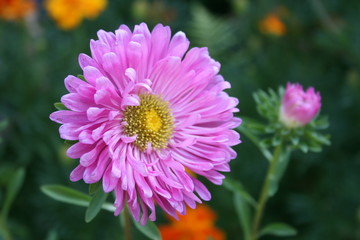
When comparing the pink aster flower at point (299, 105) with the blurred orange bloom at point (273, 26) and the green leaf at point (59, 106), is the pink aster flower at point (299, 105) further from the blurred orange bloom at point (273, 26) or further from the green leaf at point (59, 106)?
the blurred orange bloom at point (273, 26)

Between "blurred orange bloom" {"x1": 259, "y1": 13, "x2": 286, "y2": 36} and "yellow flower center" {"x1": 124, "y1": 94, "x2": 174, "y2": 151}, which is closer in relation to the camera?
"yellow flower center" {"x1": 124, "y1": 94, "x2": 174, "y2": 151}

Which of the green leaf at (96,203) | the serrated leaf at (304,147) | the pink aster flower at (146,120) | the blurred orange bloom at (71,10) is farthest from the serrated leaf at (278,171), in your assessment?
the blurred orange bloom at (71,10)

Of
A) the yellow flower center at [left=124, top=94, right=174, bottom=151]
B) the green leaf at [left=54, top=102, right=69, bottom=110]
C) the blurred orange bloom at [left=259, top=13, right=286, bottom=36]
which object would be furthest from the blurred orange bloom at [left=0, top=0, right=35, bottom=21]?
the green leaf at [left=54, top=102, right=69, bottom=110]

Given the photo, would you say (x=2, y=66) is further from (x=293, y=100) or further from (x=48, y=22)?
(x=293, y=100)

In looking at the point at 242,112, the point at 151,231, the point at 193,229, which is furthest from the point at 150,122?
the point at 242,112

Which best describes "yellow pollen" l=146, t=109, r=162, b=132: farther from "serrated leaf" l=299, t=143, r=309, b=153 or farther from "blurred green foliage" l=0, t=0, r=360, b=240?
"blurred green foliage" l=0, t=0, r=360, b=240

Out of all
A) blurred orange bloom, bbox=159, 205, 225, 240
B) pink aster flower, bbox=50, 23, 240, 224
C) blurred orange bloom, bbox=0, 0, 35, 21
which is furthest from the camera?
blurred orange bloom, bbox=0, 0, 35, 21

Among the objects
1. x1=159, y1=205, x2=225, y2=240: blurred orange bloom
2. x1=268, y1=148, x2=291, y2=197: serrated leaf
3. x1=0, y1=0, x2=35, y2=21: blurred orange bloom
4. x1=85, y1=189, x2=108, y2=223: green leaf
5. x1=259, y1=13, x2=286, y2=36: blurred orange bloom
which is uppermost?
x1=259, y1=13, x2=286, y2=36: blurred orange bloom
